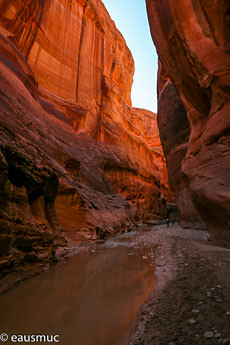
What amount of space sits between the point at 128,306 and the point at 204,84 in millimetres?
7418

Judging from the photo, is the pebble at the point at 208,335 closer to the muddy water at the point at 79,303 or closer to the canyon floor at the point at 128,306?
the canyon floor at the point at 128,306

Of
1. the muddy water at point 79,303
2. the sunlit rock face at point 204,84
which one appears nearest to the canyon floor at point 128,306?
the muddy water at point 79,303

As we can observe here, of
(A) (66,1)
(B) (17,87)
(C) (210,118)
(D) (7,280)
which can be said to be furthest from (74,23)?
(D) (7,280)

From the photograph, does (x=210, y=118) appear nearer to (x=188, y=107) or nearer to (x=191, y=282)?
(x=188, y=107)

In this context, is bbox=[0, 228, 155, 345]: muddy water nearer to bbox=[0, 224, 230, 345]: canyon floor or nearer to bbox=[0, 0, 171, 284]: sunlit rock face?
bbox=[0, 224, 230, 345]: canyon floor

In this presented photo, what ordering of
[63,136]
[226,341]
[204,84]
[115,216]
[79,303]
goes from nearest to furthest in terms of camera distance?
[226,341], [79,303], [204,84], [115,216], [63,136]

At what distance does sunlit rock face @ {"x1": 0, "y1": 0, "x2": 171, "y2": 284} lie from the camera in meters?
4.43

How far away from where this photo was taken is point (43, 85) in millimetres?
18969

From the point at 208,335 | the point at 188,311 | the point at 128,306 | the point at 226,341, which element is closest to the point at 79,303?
the point at 128,306

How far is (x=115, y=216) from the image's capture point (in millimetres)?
13297

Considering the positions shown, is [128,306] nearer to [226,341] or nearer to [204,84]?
[226,341]

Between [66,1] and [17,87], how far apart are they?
20182 millimetres

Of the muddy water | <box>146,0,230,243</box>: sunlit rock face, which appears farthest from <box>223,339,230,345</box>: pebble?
<box>146,0,230,243</box>: sunlit rock face

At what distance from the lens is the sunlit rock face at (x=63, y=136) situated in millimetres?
4434
